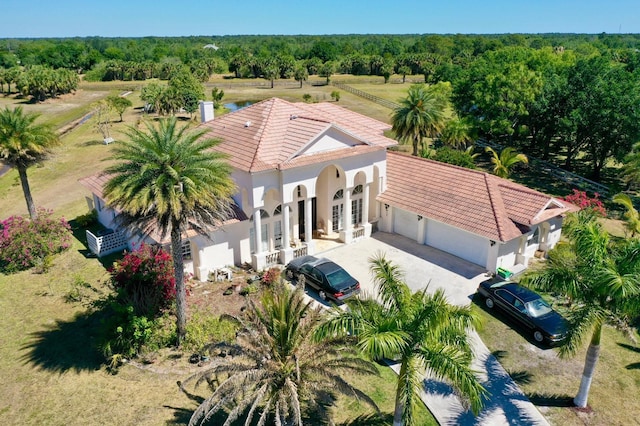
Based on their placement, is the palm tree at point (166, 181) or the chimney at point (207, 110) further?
the chimney at point (207, 110)

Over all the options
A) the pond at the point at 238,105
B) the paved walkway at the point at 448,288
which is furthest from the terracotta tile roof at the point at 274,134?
the pond at the point at 238,105

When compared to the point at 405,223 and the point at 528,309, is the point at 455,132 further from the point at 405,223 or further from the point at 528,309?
the point at 528,309

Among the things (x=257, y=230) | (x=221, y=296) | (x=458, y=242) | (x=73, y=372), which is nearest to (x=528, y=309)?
(x=458, y=242)

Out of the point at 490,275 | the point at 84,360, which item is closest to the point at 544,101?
the point at 490,275

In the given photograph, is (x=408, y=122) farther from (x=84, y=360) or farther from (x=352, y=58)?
(x=352, y=58)

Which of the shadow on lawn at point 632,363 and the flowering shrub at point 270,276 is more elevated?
the flowering shrub at point 270,276

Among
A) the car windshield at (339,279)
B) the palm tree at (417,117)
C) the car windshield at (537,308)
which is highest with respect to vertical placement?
the palm tree at (417,117)

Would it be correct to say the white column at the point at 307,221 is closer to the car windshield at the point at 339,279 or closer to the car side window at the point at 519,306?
the car windshield at the point at 339,279

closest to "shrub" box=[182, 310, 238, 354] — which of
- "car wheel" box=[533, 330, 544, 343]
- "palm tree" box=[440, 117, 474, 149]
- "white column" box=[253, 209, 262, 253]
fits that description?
"white column" box=[253, 209, 262, 253]
